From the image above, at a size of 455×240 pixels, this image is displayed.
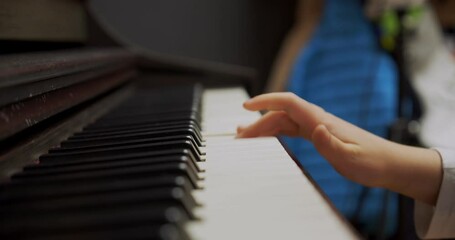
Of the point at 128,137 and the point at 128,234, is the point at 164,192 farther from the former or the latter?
the point at 128,137

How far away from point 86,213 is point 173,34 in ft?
6.34

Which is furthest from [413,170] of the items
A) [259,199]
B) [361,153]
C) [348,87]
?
[348,87]

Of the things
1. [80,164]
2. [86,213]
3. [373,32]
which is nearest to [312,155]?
[373,32]

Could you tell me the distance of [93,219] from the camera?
38 cm

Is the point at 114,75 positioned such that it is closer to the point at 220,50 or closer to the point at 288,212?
the point at 288,212

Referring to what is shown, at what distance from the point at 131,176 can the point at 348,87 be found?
4.68 feet

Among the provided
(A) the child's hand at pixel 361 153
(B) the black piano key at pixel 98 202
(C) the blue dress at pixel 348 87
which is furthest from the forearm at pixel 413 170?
(C) the blue dress at pixel 348 87

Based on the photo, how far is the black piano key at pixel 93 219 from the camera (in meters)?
0.37

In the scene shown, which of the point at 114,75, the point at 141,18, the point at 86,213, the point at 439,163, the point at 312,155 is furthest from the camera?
the point at 141,18

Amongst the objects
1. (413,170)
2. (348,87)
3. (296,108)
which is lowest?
(348,87)

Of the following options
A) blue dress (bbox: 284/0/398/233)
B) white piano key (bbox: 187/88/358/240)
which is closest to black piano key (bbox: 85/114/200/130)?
white piano key (bbox: 187/88/358/240)

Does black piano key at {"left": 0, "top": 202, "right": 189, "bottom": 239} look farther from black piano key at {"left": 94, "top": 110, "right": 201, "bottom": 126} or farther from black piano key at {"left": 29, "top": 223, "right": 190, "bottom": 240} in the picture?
black piano key at {"left": 94, "top": 110, "right": 201, "bottom": 126}

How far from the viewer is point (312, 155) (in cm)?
170

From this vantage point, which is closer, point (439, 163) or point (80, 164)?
point (80, 164)
